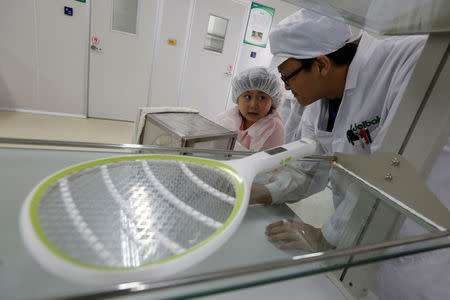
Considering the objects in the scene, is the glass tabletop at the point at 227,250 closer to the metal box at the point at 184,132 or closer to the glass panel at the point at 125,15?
the metal box at the point at 184,132

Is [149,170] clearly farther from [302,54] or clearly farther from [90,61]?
[90,61]

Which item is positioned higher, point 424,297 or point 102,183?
point 102,183

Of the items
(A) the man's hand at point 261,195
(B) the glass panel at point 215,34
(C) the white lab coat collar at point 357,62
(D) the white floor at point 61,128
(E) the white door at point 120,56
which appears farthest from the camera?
(B) the glass panel at point 215,34

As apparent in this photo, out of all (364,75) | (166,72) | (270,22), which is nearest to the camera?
(364,75)

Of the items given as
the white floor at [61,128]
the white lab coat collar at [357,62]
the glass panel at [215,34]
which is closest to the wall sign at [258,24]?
the glass panel at [215,34]

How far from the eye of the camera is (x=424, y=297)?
0.74 m

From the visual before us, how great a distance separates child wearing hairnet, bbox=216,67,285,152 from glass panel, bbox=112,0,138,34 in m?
2.37

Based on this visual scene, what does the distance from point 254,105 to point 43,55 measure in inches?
115

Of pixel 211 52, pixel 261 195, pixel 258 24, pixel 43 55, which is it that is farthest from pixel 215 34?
pixel 261 195

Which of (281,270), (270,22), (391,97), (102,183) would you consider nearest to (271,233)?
(281,270)

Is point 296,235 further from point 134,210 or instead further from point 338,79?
point 338,79

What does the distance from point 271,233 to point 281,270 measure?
164 millimetres

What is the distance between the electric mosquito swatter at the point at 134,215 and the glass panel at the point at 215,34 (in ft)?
12.6

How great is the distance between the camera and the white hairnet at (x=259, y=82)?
5.92 ft
